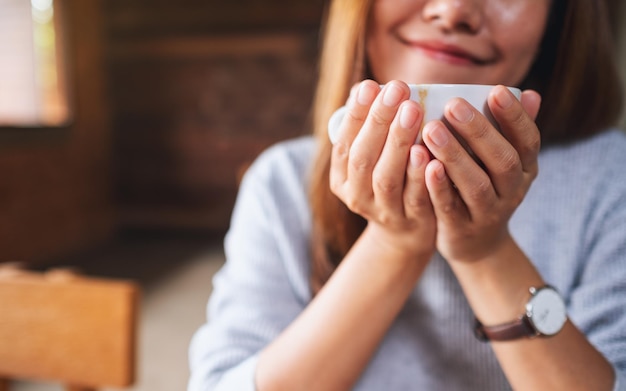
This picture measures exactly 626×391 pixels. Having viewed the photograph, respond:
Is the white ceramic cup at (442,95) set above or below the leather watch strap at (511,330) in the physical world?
above

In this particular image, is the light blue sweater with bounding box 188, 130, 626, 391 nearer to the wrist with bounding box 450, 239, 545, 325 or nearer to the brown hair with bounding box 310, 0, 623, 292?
the brown hair with bounding box 310, 0, 623, 292

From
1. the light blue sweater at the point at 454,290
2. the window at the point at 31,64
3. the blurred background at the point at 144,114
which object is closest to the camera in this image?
the light blue sweater at the point at 454,290

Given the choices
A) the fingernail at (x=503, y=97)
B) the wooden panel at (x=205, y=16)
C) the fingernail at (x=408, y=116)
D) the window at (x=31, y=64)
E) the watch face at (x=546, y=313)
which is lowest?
the window at (x=31, y=64)

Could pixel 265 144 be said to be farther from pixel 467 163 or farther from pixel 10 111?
pixel 467 163

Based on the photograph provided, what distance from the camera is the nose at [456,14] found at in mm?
555

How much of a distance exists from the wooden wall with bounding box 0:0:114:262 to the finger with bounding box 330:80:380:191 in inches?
122

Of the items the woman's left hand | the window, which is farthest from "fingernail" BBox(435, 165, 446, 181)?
the window

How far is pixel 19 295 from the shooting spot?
2.44 feet

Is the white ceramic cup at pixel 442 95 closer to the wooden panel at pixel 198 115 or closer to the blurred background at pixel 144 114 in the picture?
the blurred background at pixel 144 114

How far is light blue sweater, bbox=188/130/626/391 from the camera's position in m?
0.63

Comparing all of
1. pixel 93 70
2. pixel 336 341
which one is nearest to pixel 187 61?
pixel 93 70

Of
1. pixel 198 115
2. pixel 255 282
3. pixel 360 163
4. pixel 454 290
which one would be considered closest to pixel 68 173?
pixel 198 115

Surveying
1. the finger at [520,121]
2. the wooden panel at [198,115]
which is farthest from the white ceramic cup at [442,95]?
the wooden panel at [198,115]

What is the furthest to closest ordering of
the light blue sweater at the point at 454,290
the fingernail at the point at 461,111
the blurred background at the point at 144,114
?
1. the blurred background at the point at 144,114
2. the light blue sweater at the point at 454,290
3. the fingernail at the point at 461,111
